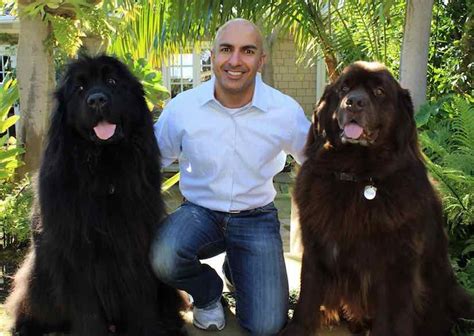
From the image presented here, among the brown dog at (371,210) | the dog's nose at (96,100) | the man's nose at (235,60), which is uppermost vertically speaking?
the man's nose at (235,60)

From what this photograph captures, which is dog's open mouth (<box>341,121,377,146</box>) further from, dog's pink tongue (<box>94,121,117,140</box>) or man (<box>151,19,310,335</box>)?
dog's pink tongue (<box>94,121,117,140</box>)

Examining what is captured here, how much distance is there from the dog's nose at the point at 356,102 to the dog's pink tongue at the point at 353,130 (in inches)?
2.9

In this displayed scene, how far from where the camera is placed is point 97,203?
2.64 metres

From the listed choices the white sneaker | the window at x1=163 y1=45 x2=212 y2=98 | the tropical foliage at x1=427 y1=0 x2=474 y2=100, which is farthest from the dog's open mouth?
the window at x1=163 y1=45 x2=212 y2=98

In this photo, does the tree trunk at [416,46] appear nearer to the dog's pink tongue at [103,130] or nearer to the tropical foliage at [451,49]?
the tropical foliage at [451,49]

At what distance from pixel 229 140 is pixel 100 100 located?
0.90 meters

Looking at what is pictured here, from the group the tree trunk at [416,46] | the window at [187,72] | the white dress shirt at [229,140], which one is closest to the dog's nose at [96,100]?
the white dress shirt at [229,140]

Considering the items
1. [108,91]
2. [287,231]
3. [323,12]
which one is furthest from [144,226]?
[323,12]

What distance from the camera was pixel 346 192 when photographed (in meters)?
2.57

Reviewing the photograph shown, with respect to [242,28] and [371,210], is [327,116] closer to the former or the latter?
[371,210]

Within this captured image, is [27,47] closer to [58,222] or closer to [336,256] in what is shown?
[58,222]

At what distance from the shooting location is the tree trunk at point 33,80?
4.70 meters

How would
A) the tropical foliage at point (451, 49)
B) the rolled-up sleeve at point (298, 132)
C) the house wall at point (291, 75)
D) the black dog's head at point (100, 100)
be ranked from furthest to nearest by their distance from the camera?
the house wall at point (291, 75) < the tropical foliage at point (451, 49) < the rolled-up sleeve at point (298, 132) < the black dog's head at point (100, 100)

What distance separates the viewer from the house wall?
1228cm
